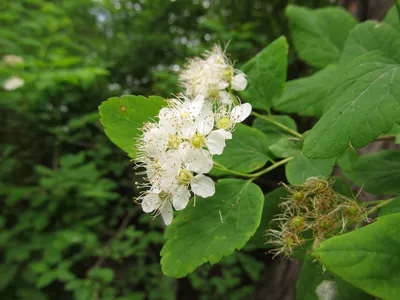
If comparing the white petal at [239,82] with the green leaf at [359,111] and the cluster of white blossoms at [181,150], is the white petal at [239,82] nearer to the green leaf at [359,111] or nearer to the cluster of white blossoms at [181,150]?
the cluster of white blossoms at [181,150]

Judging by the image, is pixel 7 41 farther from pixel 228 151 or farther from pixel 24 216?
pixel 228 151

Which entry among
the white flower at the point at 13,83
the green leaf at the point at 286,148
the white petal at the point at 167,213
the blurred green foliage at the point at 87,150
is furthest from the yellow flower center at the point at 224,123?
the white flower at the point at 13,83

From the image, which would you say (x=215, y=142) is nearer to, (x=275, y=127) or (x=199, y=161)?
(x=199, y=161)

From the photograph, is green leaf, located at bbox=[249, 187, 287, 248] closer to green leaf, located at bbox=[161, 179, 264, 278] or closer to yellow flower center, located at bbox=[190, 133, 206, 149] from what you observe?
green leaf, located at bbox=[161, 179, 264, 278]

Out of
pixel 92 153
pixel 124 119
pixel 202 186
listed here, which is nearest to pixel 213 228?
pixel 202 186

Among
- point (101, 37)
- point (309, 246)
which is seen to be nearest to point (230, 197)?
point (309, 246)

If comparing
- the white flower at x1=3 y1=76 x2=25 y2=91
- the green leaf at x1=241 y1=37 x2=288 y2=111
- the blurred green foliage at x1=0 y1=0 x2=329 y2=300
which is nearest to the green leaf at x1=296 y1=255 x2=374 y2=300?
the green leaf at x1=241 y1=37 x2=288 y2=111
